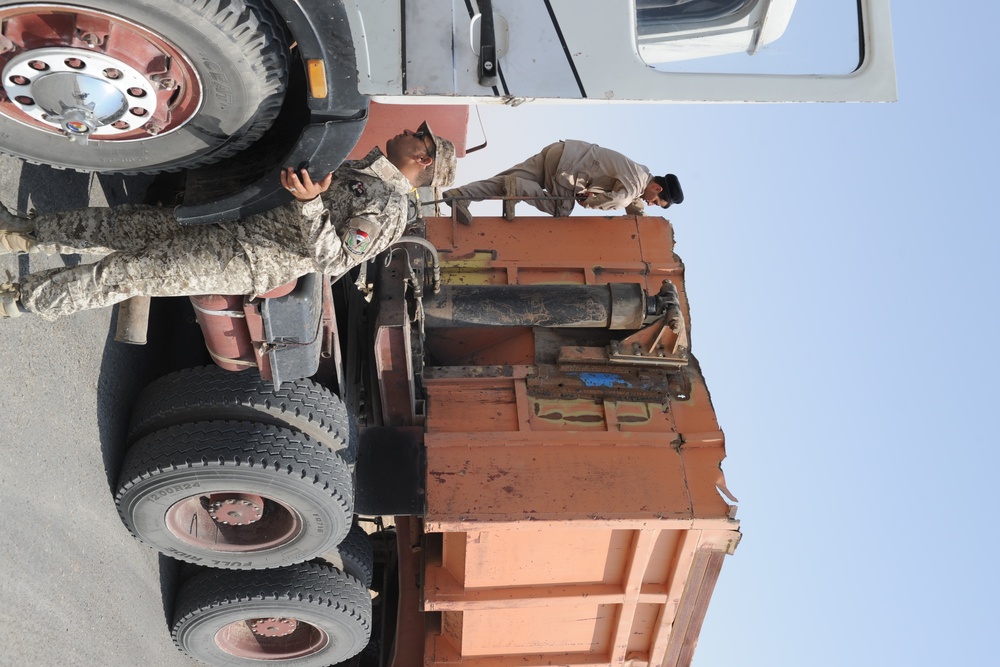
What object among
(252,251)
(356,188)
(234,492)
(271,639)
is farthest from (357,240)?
(271,639)

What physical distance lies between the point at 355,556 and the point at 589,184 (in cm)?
268

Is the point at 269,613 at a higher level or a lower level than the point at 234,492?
lower

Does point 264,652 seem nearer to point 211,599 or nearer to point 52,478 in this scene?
point 211,599

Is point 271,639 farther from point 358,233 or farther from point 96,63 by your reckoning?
point 96,63

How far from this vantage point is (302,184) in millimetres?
2699

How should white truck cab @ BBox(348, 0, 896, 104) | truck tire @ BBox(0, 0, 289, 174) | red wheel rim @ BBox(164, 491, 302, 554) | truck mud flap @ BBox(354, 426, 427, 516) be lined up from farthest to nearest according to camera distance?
truck mud flap @ BBox(354, 426, 427, 516) < red wheel rim @ BBox(164, 491, 302, 554) < white truck cab @ BBox(348, 0, 896, 104) < truck tire @ BBox(0, 0, 289, 174)

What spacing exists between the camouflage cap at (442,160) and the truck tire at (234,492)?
4.30 feet

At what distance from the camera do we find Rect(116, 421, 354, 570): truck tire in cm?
366

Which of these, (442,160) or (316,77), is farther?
(442,160)

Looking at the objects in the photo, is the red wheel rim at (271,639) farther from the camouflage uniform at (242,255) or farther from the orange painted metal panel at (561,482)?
the camouflage uniform at (242,255)

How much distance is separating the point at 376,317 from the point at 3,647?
1984mm

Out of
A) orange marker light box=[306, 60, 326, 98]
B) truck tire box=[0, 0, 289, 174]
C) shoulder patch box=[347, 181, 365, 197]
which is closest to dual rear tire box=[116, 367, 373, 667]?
shoulder patch box=[347, 181, 365, 197]

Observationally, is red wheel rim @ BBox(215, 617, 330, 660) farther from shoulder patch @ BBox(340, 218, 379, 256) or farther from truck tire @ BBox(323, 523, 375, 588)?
shoulder patch @ BBox(340, 218, 379, 256)

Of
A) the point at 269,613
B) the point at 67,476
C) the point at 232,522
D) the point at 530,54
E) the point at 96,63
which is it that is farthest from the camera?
the point at 269,613
